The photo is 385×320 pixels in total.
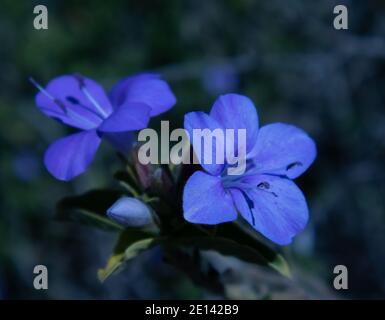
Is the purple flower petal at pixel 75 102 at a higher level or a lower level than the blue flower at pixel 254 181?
higher

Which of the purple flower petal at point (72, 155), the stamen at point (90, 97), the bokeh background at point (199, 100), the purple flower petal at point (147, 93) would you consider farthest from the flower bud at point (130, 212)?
the bokeh background at point (199, 100)

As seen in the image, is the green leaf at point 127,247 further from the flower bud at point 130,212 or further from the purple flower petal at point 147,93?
the purple flower petal at point 147,93

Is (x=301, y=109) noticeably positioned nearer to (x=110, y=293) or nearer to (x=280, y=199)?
(x=110, y=293)

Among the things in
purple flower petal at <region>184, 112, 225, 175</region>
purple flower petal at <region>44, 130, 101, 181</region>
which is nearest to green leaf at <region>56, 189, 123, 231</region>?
purple flower petal at <region>44, 130, 101, 181</region>

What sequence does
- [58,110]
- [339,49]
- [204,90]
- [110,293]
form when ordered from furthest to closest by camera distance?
[204,90] < [339,49] < [110,293] < [58,110]

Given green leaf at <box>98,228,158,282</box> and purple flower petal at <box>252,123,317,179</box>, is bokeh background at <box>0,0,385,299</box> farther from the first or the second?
purple flower petal at <box>252,123,317,179</box>

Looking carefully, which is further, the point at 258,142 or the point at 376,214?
the point at 376,214

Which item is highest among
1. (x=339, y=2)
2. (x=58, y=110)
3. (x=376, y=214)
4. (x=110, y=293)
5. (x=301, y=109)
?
(x=339, y=2)
